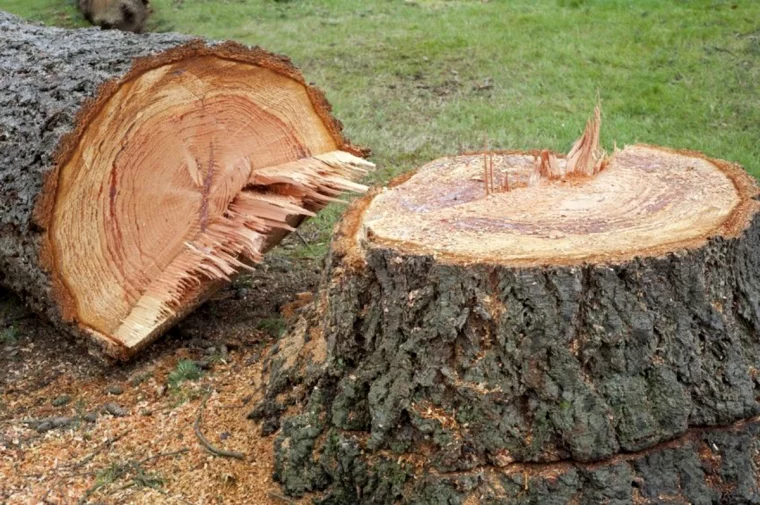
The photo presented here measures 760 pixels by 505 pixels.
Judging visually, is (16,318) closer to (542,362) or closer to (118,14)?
(542,362)

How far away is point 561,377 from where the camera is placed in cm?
248

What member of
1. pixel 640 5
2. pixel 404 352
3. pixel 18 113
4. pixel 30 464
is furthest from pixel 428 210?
pixel 640 5

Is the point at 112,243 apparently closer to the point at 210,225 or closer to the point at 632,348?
the point at 210,225

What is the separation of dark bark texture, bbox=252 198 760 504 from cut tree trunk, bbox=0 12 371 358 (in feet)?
4.33

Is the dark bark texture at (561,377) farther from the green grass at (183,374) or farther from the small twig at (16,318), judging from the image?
the small twig at (16,318)

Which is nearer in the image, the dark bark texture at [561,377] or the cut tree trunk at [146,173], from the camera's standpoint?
the dark bark texture at [561,377]

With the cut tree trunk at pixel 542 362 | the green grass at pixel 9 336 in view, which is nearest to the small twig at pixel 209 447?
the cut tree trunk at pixel 542 362

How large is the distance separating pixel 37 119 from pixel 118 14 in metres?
7.02

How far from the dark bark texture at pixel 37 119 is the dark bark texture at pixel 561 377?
1.47 meters

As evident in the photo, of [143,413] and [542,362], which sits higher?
[542,362]

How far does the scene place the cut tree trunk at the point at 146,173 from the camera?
349 cm

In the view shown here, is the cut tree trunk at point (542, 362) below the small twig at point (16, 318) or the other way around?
the other way around

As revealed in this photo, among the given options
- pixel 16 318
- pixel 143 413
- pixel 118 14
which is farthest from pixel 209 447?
pixel 118 14

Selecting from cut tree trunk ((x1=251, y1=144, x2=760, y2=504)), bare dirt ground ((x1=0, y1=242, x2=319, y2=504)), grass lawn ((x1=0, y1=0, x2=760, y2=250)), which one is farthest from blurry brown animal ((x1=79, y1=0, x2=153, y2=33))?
cut tree trunk ((x1=251, y1=144, x2=760, y2=504))
